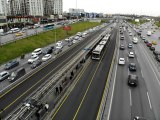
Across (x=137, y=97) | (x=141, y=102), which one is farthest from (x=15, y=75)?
(x=141, y=102)

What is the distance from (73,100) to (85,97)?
2.48 meters

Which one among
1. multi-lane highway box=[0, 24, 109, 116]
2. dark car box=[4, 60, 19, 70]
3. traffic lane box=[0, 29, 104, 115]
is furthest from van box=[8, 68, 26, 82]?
dark car box=[4, 60, 19, 70]

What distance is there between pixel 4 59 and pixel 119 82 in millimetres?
36830

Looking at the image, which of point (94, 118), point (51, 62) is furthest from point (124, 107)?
point (51, 62)

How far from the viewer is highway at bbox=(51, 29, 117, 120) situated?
24491 millimetres

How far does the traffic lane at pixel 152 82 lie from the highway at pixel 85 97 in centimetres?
951

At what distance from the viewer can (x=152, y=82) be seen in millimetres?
37844

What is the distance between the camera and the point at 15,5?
181 meters

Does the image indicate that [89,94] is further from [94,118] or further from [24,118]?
[24,118]

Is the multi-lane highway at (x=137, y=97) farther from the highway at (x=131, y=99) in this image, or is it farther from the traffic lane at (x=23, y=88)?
the traffic lane at (x=23, y=88)

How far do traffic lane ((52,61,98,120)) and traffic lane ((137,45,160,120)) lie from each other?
12.9 metres

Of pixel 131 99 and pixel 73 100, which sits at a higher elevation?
pixel 73 100

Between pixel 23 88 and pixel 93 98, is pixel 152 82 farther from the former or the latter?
pixel 23 88

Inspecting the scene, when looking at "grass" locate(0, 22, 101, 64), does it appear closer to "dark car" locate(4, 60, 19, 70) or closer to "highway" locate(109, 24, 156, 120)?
"dark car" locate(4, 60, 19, 70)
